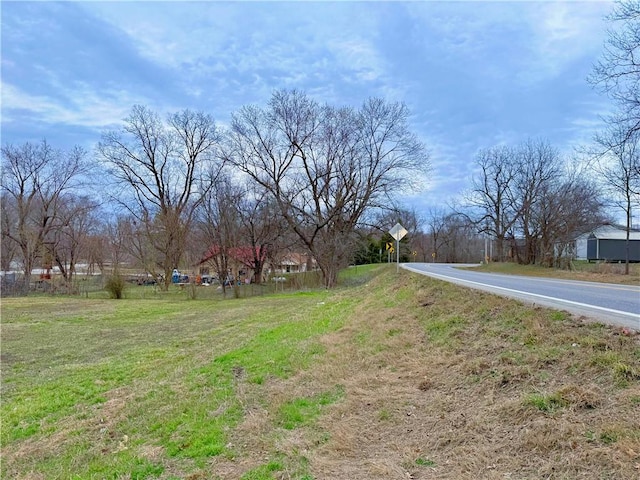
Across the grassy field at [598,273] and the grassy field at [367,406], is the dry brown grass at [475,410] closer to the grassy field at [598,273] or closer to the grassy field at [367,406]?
the grassy field at [367,406]

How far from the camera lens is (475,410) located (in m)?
3.97

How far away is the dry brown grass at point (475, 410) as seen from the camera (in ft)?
9.92

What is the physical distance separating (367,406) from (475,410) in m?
1.27

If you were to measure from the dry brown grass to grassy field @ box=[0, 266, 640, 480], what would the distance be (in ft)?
0.06

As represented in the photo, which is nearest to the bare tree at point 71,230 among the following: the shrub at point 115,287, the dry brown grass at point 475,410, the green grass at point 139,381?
the shrub at point 115,287

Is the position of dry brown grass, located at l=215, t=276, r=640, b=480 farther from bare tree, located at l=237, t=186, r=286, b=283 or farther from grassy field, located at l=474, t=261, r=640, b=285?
bare tree, located at l=237, t=186, r=286, b=283

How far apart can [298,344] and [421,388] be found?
4151 mm

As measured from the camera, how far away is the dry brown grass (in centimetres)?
302

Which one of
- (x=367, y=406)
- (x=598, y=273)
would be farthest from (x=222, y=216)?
(x=367, y=406)

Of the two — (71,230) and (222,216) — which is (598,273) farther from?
(71,230)

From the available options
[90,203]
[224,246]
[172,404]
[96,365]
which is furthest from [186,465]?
[90,203]

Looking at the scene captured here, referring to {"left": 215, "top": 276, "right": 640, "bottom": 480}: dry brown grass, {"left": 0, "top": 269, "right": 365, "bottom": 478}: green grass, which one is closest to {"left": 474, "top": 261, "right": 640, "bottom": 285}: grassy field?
{"left": 0, "top": 269, "right": 365, "bottom": 478}: green grass

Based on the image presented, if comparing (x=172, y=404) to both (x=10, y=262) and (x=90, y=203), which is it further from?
(x=10, y=262)

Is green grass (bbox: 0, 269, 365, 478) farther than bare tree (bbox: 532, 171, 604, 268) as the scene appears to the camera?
No
